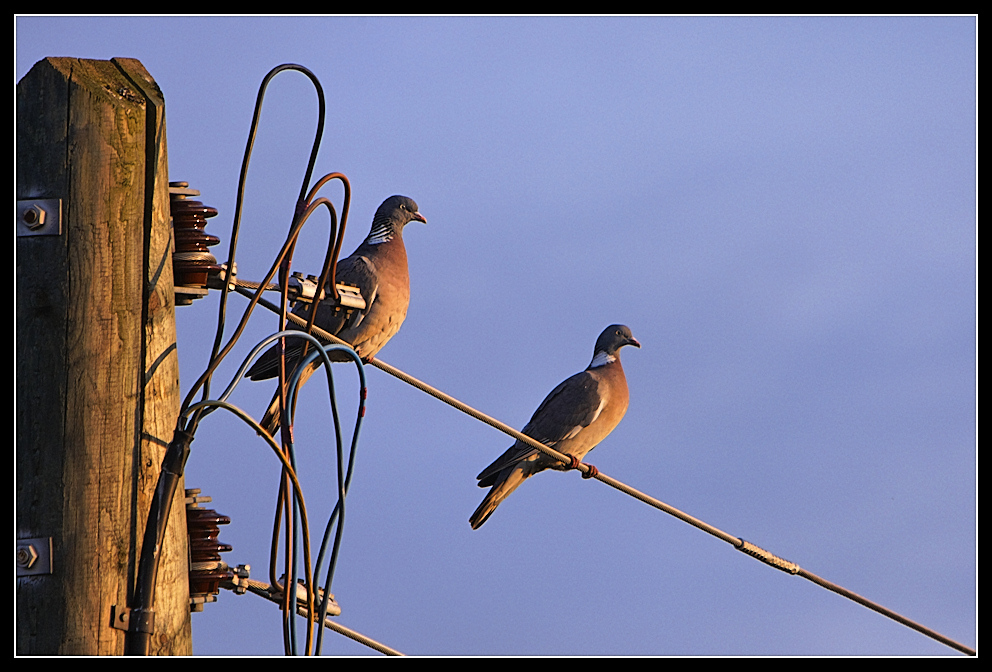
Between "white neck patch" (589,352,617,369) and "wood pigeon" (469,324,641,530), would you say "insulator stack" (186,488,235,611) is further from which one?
"white neck patch" (589,352,617,369)

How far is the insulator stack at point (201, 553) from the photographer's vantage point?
2.30m

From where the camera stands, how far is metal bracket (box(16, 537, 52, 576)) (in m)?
2.04

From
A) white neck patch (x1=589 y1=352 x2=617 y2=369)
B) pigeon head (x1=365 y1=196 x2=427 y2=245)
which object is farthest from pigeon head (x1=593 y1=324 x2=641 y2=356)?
pigeon head (x1=365 y1=196 x2=427 y2=245)

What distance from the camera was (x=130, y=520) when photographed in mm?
2121

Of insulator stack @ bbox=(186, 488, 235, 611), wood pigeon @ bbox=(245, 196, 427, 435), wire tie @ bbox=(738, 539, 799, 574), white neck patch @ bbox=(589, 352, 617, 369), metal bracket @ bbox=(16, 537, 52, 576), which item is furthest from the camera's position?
white neck patch @ bbox=(589, 352, 617, 369)

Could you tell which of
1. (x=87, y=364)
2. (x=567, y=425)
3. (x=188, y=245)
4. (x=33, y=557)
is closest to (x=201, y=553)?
(x=33, y=557)

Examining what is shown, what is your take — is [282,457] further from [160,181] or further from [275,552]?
[160,181]

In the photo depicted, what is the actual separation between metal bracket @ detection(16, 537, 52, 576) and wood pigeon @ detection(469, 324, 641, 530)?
368 centimetres

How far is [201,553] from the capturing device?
2314 mm

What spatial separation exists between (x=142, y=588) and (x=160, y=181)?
2.79 feet

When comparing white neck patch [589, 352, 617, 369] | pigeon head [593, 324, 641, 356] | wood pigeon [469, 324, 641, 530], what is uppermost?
pigeon head [593, 324, 641, 356]

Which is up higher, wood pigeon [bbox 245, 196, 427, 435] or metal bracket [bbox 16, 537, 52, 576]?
wood pigeon [bbox 245, 196, 427, 435]

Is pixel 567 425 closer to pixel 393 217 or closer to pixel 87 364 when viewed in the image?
pixel 393 217

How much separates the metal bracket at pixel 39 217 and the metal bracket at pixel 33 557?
610mm
